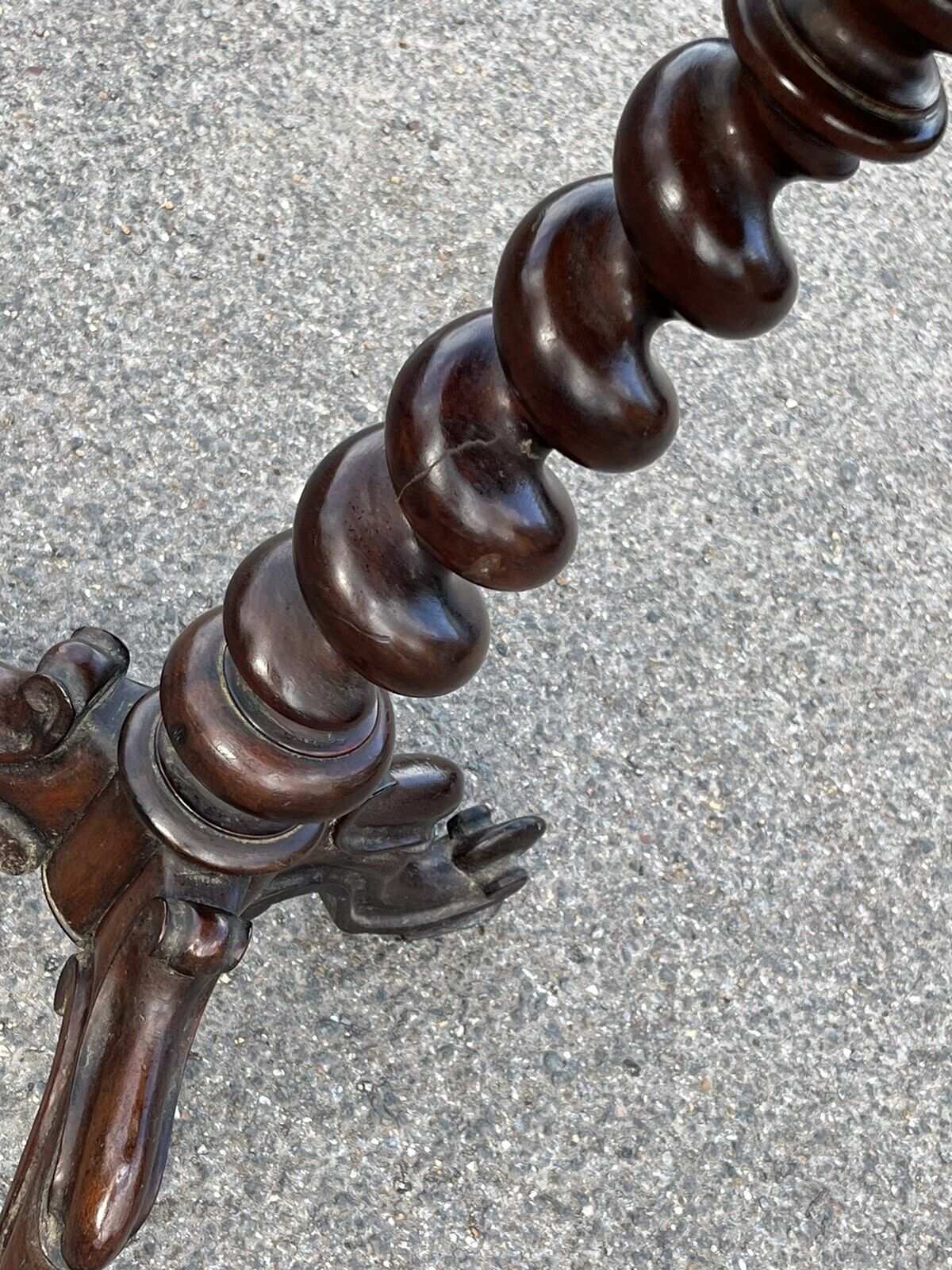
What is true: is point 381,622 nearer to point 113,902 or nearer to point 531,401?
point 531,401

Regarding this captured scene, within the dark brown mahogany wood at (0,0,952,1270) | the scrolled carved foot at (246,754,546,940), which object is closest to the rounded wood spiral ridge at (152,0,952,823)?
the dark brown mahogany wood at (0,0,952,1270)

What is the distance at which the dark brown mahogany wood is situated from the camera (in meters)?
0.43

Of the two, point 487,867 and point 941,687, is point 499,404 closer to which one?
point 487,867

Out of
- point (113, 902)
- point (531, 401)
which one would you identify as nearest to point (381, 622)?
point (531, 401)

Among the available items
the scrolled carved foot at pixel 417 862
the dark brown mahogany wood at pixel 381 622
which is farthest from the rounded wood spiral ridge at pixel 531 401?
the scrolled carved foot at pixel 417 862

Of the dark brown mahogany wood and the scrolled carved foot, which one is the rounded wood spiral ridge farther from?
the scrolled carved foot

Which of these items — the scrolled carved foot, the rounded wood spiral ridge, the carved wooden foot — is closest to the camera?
the rounded wood spiral ridge

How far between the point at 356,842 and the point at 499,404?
13.5 inches

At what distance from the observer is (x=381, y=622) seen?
52 cm

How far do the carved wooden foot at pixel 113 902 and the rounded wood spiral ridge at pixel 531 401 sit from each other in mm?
47

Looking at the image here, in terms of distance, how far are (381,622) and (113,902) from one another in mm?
239

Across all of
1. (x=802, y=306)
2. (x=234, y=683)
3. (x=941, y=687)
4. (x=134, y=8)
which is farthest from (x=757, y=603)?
(x=134, y=8)

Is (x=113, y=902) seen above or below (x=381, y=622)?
below

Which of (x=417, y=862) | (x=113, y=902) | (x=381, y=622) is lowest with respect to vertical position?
(x=417, y=862)
